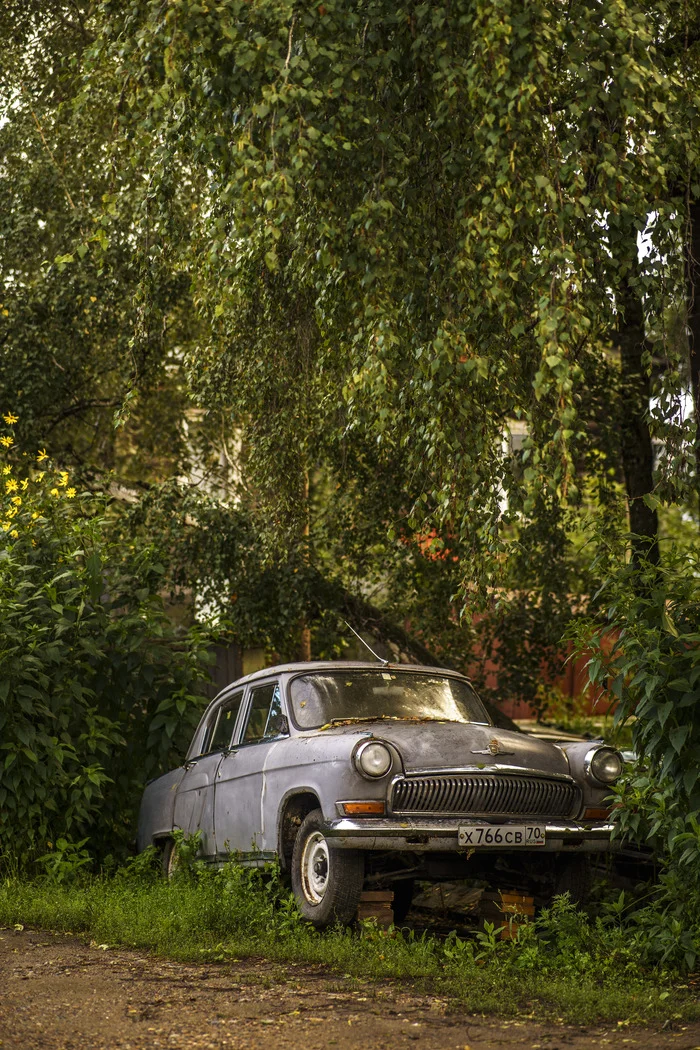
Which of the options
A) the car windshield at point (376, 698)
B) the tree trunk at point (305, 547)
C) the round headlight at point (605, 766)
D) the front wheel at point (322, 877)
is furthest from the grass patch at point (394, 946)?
the tree trunk at point (305, 547)

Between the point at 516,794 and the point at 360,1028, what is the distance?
7.12ft

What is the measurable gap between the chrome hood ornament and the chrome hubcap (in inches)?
40.8

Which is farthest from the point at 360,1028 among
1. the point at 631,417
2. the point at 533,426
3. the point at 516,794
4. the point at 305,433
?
the point at 631,417

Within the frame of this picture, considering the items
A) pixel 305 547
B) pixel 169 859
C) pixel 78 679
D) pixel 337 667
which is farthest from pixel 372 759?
pixel 305 547

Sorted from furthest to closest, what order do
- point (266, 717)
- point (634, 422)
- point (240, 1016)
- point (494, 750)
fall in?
point (634, 422) → point (266, 717) → point (494, 750) → point (240, 1016)

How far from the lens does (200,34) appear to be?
586 cm

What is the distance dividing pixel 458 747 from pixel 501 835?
0.62 m

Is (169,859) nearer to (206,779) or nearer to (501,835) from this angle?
(206,779)

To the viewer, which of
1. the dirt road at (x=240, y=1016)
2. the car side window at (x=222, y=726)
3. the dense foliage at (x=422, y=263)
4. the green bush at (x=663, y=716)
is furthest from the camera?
the car side window at (x=222, y=726)

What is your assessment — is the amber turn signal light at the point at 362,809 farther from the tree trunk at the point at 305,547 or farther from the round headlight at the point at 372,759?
the tree trunk at the point at 305,547

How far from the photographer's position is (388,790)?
22.4ft

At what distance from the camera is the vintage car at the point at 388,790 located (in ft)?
22.4

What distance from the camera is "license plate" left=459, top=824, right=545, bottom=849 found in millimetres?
6707

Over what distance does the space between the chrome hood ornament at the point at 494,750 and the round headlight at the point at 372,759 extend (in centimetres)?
61
